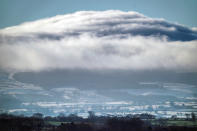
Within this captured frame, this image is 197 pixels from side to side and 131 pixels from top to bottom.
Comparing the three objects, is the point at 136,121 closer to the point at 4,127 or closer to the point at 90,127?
the point at 90,127

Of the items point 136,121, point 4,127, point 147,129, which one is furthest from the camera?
point 136,121

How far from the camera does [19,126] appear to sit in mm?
120000

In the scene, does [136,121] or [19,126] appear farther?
[136,121]

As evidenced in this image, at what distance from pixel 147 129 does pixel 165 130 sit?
236 inches

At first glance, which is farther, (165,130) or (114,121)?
(114,121)

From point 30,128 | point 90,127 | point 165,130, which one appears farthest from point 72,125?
point 165,130

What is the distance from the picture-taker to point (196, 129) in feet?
407

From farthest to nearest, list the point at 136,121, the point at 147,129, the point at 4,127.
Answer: the point at 136,121 < the point at 147,129 < the point at 4,127

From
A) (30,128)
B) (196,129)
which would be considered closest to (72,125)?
(30,128)

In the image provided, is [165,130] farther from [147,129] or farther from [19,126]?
[19,126]

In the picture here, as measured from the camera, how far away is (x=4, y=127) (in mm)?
115438

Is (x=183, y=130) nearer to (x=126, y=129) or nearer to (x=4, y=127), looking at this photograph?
(x=126, y=129)

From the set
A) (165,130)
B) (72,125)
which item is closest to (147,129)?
(165,130)

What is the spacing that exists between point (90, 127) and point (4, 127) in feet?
86.9
